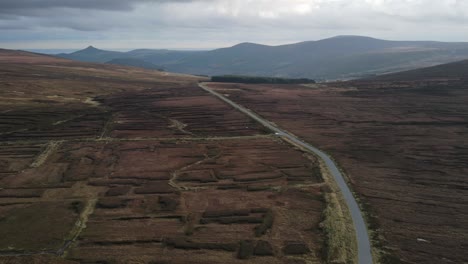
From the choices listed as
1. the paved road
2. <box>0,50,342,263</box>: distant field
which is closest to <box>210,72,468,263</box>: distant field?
the paved road

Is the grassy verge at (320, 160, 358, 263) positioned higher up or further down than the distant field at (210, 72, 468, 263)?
further down

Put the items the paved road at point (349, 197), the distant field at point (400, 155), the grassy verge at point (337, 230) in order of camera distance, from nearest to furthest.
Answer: the grassy verge at point (337, 230) < the paved road at point (349, 197) < the distant field at point (400, 155)

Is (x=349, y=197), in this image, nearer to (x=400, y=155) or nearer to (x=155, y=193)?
(x=155, y=193)

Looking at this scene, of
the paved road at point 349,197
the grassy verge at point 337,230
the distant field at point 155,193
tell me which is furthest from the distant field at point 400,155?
the distant field at point 155,193

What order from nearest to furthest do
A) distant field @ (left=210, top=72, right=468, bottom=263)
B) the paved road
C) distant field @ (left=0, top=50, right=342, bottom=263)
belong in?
1. the paved road
2. distant field @ (left=0, top=50, right=342, bottom=263)
3. distant field @ (left=210, top=72, right=468, bottom=263)

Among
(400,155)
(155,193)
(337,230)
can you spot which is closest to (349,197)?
(337,230)

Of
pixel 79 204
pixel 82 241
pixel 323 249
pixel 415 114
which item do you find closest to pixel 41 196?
pixel 79 204

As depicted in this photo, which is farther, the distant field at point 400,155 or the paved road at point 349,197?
the distant field at point 400,155

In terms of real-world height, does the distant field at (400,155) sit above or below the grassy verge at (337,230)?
above

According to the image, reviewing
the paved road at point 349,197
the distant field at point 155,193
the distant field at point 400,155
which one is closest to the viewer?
the paved road at point 349,197

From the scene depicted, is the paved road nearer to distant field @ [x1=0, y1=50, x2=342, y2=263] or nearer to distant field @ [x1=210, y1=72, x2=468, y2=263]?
distant field @ [x1=210, y1=72, x2=468, y2=263]

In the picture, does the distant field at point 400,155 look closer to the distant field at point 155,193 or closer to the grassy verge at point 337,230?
the grassy verge at point 337,230
